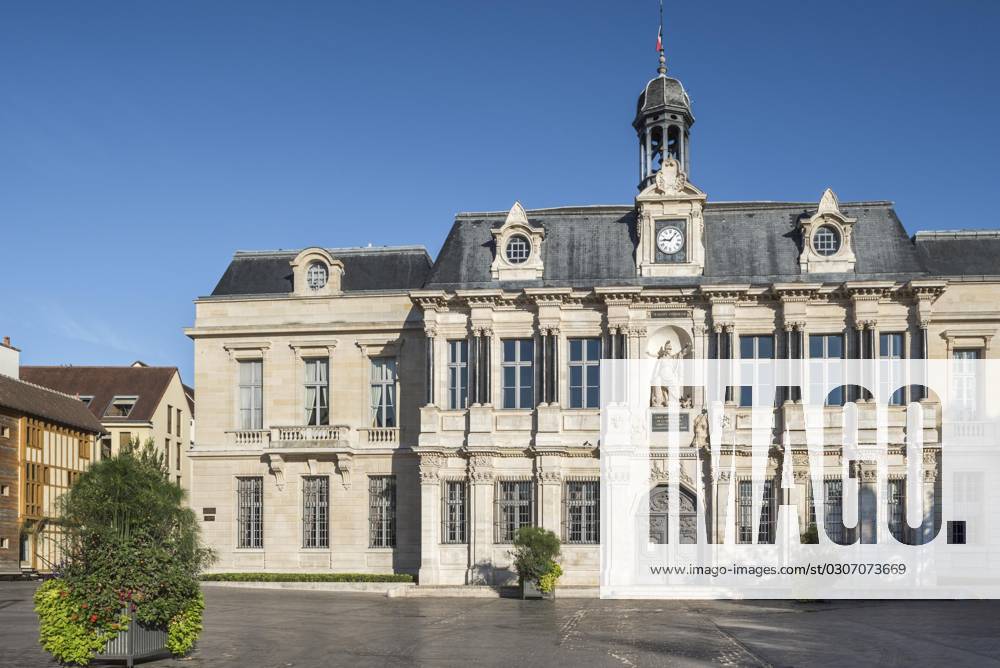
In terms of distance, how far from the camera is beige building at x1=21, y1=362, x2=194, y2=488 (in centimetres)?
5975

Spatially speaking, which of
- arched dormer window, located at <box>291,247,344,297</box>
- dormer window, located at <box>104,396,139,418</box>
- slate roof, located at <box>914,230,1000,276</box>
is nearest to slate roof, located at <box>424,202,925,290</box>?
slate roof, located at <box>914,230,1000,276</box>

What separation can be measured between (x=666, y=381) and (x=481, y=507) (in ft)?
26.7

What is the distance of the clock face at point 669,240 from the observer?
4188cm

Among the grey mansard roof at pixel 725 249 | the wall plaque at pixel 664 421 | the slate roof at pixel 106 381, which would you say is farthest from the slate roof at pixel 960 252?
the slate roof at pixel 106 381

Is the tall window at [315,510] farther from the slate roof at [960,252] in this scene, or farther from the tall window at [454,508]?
the slate roof at [960,252]

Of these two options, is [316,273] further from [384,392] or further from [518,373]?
[518,373]

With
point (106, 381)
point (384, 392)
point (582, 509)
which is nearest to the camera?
point (582, 509)

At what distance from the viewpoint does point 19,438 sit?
4906 centimetres

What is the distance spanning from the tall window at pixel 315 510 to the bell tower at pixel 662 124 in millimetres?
17160

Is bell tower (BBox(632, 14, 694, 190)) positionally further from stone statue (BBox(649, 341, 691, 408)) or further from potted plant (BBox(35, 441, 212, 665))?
potted plant (BBox(35, 441, 212, 665))

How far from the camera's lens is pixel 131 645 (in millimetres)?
19781

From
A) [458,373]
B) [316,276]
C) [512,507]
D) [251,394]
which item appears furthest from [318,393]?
[512,507]

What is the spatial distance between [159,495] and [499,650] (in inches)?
297

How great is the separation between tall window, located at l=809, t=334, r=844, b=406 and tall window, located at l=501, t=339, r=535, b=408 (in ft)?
33.3
